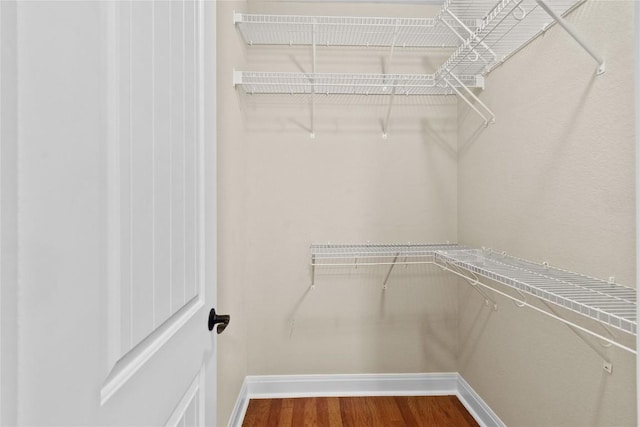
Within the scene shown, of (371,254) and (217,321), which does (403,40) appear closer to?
(371,254)

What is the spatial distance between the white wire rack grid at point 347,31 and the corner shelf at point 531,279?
1.18 metres

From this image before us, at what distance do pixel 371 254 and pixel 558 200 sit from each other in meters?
0.89

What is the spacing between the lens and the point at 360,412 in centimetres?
183

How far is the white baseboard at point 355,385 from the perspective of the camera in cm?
199

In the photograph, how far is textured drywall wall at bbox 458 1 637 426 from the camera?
1.00 metres

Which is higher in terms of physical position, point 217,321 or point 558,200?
point 558,200

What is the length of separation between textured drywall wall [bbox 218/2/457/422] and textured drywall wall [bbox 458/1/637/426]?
0.87 feet
